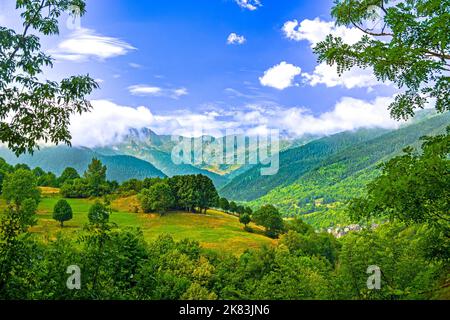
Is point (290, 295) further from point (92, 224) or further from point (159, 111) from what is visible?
point (159, 111)

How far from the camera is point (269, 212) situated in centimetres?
9212

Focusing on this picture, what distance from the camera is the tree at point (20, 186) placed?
6544 cm

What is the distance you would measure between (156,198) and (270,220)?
2841 cm

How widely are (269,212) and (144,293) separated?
83224 mm

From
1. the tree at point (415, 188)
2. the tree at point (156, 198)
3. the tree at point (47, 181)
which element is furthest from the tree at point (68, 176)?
the tree at point (415, 188)

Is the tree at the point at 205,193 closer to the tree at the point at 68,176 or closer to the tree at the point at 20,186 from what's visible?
the tree at the point at 20,186

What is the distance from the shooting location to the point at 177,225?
7956 cm

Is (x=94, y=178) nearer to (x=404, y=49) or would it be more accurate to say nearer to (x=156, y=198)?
(x=156, y=198)

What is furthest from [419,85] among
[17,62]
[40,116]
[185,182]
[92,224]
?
[185,182]

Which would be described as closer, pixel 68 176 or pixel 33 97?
pixel 33 97

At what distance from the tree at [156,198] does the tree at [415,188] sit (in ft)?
252

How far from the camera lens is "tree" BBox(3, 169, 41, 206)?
65.4 meters

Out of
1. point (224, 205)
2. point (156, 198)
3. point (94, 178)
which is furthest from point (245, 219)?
point (94, 178)

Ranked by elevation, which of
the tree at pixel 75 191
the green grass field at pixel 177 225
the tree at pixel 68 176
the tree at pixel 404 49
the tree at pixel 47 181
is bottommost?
the green grass field at pixel 177 225
